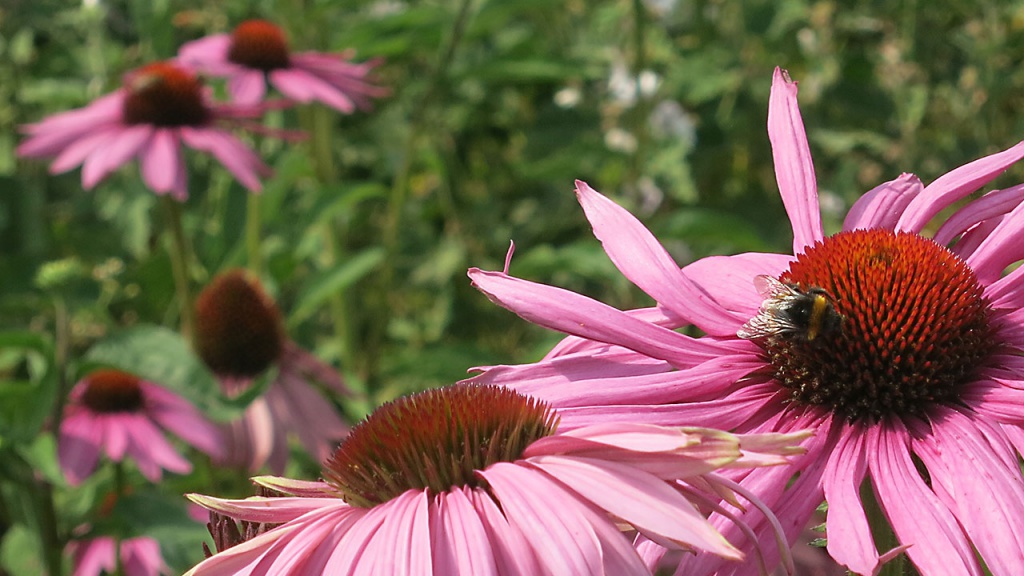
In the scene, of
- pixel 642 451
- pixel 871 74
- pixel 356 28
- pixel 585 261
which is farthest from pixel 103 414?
pixel 871 74

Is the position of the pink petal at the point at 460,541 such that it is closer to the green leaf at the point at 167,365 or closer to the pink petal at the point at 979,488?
the pink petal at the point at 979,488

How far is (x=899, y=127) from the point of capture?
10.6 ft

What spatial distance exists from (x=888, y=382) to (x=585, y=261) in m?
1.25

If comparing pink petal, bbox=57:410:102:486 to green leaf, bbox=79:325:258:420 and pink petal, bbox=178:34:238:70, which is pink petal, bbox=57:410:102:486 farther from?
pink petal, bbox=178:34:238:70

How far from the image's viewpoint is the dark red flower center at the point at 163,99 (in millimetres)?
2293

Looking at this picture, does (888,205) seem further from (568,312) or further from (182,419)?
(182,419)

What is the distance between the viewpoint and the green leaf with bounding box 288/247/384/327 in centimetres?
225

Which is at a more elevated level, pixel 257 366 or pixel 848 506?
pixel 848 506

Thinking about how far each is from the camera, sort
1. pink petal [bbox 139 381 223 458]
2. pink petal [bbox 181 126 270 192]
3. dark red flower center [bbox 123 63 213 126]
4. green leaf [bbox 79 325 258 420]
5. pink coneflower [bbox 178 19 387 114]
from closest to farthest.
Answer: green leaf [bbox 79 325 258 420], pink petal [bbox 139 381 223 458], pink petal [bbox 181 126 270 192], dark red flower center [bbox 123 63 213 126], pink coneflower [bbox 178 19 387 114]

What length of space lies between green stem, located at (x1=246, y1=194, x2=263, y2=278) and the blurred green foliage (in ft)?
0.14

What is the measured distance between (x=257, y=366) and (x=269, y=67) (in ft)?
2.09

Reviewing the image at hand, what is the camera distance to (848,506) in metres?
0.72

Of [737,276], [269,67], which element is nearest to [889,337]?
[737,276]

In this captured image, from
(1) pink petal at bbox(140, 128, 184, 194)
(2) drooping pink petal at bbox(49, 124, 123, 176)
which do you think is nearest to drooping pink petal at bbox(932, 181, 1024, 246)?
(1) pink petal at bbox(140, 128, 184, 194)
